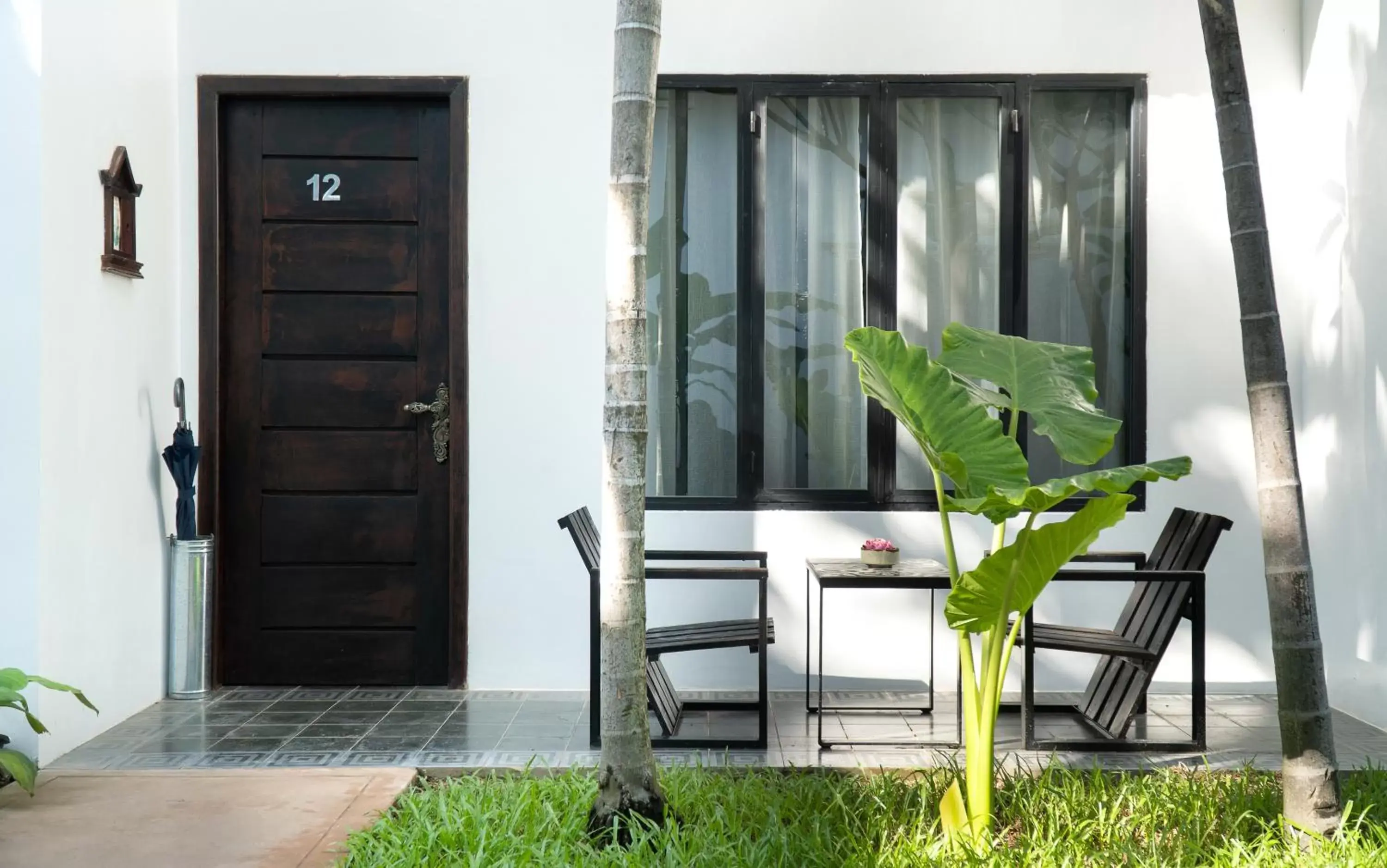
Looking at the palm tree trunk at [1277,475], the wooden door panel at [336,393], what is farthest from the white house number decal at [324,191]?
the palm tree trunk at [1277,475]

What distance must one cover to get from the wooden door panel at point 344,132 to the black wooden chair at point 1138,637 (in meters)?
3.32

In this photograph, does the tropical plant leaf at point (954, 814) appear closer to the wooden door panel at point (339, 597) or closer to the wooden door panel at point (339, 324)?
the wooden door panel at point (339, 597)

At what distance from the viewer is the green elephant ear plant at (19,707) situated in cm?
374

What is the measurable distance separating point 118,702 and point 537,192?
8.65ft

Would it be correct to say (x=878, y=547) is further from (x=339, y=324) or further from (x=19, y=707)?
(x=19, y=707)

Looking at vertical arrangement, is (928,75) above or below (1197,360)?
above

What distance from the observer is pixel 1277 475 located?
336 cm

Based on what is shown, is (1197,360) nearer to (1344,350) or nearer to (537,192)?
(1344,350)

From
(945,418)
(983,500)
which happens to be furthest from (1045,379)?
(983,500)

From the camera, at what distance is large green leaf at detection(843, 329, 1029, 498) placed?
3.27 m

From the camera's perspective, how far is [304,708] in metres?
5.07

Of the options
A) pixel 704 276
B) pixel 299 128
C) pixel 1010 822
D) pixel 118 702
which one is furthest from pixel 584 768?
pixel 299 128

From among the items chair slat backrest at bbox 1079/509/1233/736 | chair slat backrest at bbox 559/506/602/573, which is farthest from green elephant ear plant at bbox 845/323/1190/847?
chair slat backrest at bbox 559/506/602/573

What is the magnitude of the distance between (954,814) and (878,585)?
1.27m
